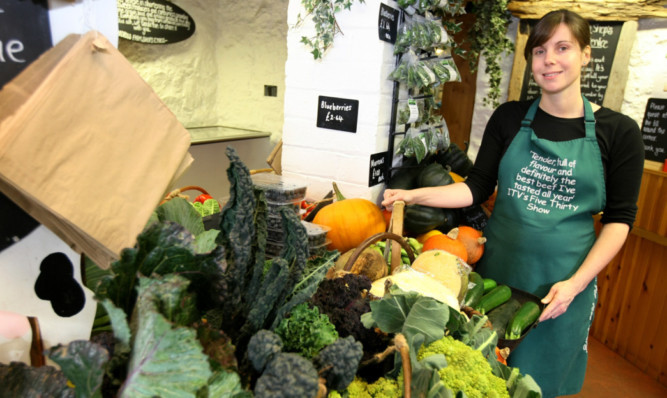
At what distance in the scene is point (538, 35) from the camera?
159 cm

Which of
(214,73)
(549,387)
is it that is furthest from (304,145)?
(214,73)

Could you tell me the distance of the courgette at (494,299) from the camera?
1.47 metres

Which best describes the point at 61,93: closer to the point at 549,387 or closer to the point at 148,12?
the point at 549,387

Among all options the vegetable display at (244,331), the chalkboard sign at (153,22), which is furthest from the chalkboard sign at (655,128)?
the chalkboard sign at (153,22)

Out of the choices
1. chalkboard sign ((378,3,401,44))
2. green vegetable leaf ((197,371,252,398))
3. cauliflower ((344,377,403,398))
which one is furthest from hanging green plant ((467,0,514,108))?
green vegetable leaf ((197,371,252,398))

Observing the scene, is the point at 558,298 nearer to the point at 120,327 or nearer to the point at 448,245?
the point at 448,245

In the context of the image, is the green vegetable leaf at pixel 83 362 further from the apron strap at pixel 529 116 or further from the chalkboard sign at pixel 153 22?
the chalkboard sign at pixel 153 22

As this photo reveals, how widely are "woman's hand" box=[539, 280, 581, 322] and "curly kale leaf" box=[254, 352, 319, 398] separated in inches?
47.1

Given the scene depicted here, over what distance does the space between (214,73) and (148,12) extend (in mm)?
999

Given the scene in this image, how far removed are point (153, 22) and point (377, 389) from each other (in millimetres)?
3919

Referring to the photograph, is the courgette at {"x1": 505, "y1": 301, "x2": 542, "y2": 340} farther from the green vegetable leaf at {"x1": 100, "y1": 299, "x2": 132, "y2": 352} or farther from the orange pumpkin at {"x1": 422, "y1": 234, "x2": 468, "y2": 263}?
the green vegetable leaf at {"x1": 100, "y1": 299, "x2": 132, "y2": 352}

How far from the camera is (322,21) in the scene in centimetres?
194

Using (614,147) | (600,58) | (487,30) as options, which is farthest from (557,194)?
(600,58)

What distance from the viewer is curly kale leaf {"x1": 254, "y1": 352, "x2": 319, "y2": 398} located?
19.9 inches
